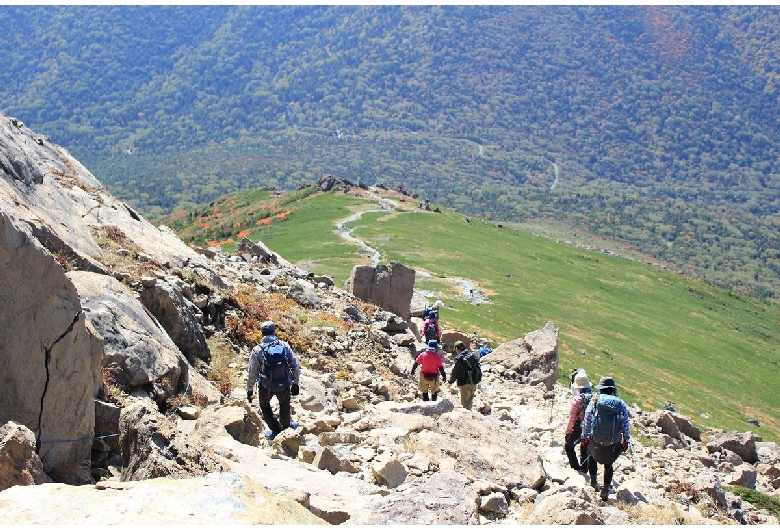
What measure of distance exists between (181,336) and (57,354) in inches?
277

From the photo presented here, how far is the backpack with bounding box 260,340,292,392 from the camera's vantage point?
12.8 meters

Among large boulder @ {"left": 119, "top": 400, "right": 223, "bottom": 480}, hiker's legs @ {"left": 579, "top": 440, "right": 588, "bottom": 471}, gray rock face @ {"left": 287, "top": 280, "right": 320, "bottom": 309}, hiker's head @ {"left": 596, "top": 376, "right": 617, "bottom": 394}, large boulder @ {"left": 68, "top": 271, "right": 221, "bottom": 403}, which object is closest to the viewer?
large boulder @ {"left": 119, "top": 400, "right": 223, "bottom": 480}

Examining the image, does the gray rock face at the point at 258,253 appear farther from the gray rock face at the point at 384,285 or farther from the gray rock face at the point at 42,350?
the gray rock face at the point at 42,350

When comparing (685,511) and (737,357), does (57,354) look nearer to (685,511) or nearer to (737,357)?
(685,511)

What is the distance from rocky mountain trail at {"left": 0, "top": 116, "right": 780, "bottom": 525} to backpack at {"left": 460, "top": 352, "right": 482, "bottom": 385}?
1749 millimetres

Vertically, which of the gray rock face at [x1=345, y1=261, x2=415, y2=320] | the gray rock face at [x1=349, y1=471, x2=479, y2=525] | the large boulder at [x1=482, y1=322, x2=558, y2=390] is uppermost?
the gray rock face at [x1=349, y1=471, x2=479, y2=525]

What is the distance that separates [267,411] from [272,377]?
2.18 ft

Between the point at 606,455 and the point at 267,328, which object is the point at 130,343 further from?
the point at 606,455

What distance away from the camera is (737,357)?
6384cm

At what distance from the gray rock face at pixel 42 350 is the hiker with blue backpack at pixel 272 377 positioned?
154 inches

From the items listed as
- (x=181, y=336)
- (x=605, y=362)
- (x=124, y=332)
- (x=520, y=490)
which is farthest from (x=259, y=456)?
(x=605, y=362)

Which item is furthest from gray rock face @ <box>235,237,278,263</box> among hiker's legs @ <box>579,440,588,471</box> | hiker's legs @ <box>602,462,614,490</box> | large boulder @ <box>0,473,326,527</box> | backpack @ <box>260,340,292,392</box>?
large boulder @ <box>0,473,326,527</box>

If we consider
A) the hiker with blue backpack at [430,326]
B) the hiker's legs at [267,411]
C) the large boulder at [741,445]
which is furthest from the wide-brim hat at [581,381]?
the large boulder at [741,445]

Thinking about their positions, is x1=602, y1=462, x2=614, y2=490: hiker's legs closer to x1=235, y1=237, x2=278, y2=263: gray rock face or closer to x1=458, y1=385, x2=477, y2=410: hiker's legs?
x1=458, y1=385, x2=477, y2=410: hiker's legs
